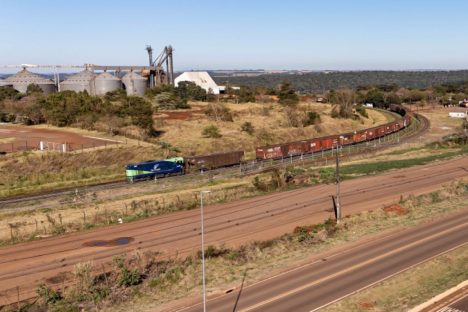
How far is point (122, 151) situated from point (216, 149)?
18825mm

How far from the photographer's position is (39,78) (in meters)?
150

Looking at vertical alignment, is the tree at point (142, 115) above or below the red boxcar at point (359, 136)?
above

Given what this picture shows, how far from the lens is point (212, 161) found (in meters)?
73.0

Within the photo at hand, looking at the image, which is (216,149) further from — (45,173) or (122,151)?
(45,173)

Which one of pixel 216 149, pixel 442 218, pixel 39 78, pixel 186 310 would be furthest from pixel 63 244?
pixel 39 78

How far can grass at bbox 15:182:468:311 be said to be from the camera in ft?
97.7

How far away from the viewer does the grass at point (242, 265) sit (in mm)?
29766

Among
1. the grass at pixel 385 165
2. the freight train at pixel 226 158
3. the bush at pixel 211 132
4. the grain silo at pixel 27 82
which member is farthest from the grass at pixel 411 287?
the grain silo at pixel 27 82

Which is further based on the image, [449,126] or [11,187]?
[449,126]

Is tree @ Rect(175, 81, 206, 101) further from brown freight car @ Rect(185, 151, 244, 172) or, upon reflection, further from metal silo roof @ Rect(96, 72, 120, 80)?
brown freight car @ Rect(185, 151, 244, 172)

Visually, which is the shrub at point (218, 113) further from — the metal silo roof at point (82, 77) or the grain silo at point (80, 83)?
the metal silo roof at point (82, 77)

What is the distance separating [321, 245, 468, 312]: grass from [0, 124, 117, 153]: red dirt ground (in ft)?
184

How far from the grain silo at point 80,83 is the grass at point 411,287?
12907 cm

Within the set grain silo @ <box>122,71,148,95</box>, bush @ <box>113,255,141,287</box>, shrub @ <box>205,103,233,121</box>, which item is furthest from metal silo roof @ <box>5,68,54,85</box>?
bush @ <box>113,255,141,287</box>
